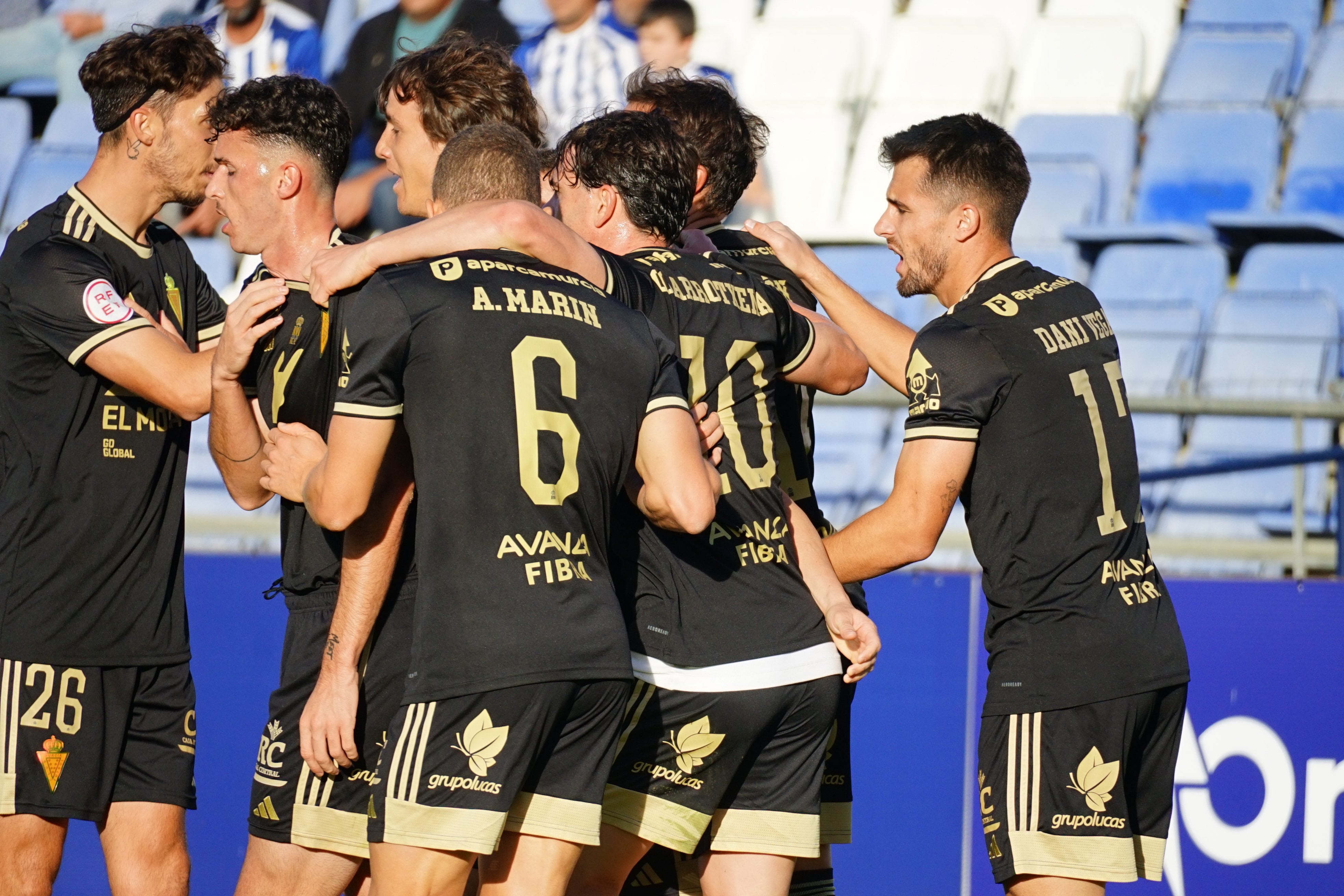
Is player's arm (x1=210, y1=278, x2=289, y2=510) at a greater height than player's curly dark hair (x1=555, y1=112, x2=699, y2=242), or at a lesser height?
lesser

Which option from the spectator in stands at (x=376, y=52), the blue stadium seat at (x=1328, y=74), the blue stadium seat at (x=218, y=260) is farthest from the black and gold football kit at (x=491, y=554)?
the blue stadium seat at (x=1328, y=74)

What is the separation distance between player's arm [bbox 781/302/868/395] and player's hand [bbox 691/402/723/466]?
34cm

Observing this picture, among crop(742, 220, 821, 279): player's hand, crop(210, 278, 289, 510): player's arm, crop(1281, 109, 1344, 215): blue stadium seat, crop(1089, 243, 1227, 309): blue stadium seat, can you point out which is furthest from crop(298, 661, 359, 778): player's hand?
crop(1281, 109, 1344, 215): blue stadium seat

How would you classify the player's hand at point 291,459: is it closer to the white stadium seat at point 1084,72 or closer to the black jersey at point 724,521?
the black jersey at point 724,521

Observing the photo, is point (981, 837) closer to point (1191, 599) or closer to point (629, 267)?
point (1191, 599)

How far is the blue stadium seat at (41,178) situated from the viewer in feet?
36.8

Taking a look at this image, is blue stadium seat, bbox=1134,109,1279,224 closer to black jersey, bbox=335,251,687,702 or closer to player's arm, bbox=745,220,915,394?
player's arm, bbox=745,220,915,394

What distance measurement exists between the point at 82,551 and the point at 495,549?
1.52 m

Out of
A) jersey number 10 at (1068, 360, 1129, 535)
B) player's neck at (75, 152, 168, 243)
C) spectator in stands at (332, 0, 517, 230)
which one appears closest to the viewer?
jersey number 10 at (1068, 360, 1129, 535)

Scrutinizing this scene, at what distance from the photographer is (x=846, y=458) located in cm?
855

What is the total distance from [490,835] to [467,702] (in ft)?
0.90

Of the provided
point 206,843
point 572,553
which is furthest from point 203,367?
point 206,843

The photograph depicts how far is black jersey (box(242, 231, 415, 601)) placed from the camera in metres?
3.54

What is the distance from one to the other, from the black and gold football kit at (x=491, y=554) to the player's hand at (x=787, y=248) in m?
1.12
